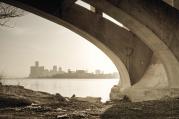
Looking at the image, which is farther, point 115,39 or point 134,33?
point 115,39

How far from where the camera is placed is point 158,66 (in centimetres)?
1597

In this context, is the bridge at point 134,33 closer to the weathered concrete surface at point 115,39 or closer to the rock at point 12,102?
the weathered concrete surface at point 115,39

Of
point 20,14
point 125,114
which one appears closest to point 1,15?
point 20,14

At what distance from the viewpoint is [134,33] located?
45.5 feet

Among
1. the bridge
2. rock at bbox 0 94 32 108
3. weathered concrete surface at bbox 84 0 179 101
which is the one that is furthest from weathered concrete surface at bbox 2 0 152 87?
rock at bbox 0 94 32 108

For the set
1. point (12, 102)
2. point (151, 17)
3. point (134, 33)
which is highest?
point (151, 17)

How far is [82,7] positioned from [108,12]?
3.00m

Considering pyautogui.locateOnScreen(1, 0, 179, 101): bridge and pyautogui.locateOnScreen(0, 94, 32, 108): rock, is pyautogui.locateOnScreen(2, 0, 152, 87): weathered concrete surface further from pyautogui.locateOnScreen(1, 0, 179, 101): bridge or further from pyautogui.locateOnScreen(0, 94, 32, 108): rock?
pyautogui.locateOnScreen(0, 94, 32, 108): rock

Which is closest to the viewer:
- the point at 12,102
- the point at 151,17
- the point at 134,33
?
the point at 12,102

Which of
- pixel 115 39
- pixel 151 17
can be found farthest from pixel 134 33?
pixel 115 39

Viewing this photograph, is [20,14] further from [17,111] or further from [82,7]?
[17,111]

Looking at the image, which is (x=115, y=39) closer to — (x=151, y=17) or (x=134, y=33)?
(x=134, y=33)

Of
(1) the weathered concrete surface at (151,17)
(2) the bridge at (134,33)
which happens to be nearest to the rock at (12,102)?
(2) the bridge at (134,33)

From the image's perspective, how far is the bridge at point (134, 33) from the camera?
41.7ft
